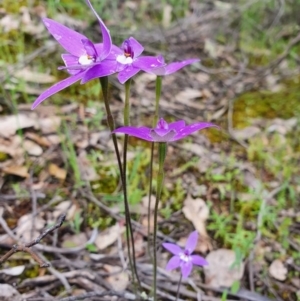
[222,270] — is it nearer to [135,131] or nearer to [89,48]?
[135,131]

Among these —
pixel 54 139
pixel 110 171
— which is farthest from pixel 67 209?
pixel 54 139

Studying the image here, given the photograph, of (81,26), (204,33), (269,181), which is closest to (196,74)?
(204,33)

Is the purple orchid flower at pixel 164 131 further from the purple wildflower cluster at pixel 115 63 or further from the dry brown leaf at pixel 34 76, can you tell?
the dry brown leaf at pixel 34 76

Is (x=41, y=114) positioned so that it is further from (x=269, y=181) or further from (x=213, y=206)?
Answer: (x=269, y=181)

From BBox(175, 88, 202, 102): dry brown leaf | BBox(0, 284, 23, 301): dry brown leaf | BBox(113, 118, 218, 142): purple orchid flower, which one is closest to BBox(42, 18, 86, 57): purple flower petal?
BBox(113, 118, 218, 142): purple orchid flower

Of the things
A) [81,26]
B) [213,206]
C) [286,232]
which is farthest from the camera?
[81,26]

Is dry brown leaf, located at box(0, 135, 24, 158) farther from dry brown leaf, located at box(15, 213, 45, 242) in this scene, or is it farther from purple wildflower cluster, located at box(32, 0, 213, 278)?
purple wildflower cluster, located at box(32, 0, 213, 278)
